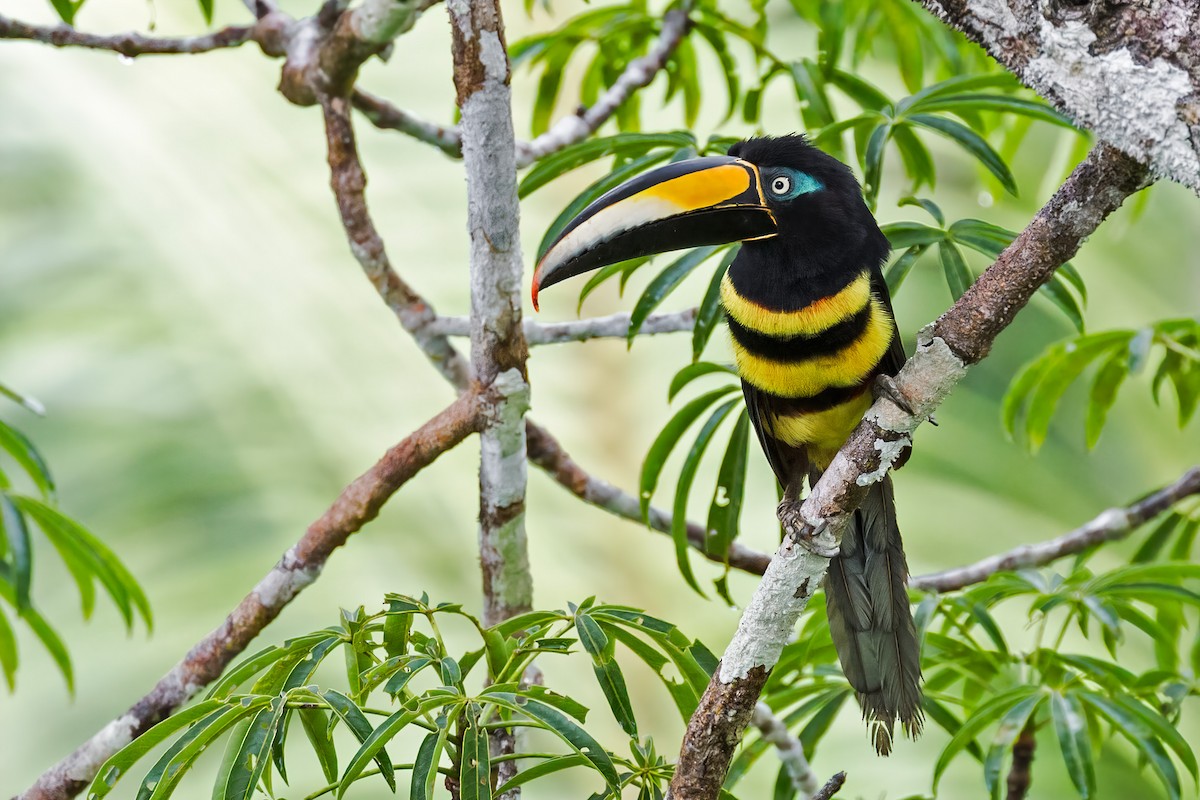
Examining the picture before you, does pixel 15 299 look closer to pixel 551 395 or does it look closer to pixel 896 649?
pixel 551 395

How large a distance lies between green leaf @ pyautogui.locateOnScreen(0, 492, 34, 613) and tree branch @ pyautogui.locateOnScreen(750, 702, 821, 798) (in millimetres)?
1168

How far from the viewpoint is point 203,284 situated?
3543 millimetres

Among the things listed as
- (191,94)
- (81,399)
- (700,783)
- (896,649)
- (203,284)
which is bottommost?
(700,783)

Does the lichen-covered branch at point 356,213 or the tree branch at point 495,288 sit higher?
the lichen-covered branch at point 356,213

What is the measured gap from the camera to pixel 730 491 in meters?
1.90

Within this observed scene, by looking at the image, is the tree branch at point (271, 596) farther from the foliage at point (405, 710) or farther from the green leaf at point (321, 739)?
the green leaf at point (321, 739)

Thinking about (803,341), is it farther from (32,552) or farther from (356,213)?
(32,552)

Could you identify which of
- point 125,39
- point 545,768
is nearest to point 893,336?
point 545,768

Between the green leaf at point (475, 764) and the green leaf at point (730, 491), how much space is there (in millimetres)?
830

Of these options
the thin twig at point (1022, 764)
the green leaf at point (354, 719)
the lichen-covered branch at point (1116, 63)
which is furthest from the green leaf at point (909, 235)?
the green leaf at point (354, 719)

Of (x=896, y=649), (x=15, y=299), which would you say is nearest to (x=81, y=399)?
(x=15, y=299)

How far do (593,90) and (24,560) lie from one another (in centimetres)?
152

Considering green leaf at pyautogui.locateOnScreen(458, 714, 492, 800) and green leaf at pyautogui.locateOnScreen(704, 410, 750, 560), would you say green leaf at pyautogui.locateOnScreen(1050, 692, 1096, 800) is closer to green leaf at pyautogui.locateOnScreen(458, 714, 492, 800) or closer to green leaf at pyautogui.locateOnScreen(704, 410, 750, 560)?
green leaf at pyautogui.locateOnScreen(704, 410, 750, 560)

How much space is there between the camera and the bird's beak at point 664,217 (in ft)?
4.99
